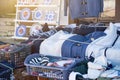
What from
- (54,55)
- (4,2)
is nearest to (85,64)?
(54,55)

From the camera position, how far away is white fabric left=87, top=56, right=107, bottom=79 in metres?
2.55

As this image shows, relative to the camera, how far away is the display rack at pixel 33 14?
271 inches

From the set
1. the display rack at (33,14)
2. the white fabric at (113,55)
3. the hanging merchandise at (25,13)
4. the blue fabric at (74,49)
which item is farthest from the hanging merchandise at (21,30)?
the white fabric at (113,55)

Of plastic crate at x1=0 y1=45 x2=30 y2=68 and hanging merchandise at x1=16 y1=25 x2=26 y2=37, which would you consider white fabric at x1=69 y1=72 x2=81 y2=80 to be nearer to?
plastic crate at x1=0 y1=45 x2=30 y2=68

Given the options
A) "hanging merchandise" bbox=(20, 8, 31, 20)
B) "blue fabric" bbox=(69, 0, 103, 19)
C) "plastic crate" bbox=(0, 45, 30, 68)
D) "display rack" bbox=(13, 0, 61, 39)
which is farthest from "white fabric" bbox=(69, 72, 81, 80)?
"hanging merchandise" bbox=(20, 8, 31, 20)

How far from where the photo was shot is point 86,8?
4.96 m

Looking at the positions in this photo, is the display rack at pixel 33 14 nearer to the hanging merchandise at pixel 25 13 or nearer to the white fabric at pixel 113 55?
the hanging merchandise at pixel 25 13

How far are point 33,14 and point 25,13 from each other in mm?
270

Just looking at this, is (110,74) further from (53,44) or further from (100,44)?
(53,44)

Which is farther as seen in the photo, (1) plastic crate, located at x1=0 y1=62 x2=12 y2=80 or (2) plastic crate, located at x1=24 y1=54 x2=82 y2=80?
(1) plastic crate, located at x1=0 y1=62 x2=12 y2=80

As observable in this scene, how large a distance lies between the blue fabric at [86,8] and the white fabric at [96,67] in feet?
7.65

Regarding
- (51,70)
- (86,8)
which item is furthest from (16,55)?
(86,8)

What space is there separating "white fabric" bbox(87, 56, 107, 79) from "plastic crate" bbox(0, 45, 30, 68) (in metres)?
1.05

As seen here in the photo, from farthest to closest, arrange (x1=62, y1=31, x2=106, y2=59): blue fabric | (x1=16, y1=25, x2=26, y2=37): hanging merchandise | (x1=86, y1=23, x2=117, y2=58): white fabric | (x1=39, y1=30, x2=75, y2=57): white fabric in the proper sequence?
(x1=16, y1=25, x2=26, y2=37): hanging merchandise, (x1=39, y1=30, x2=75, y2=57): white fabric, (x1=62, y1=31, x2=106, y2=59): blue fabric, (x1=86, y1=23, x2=117, y2=58): white fabric
